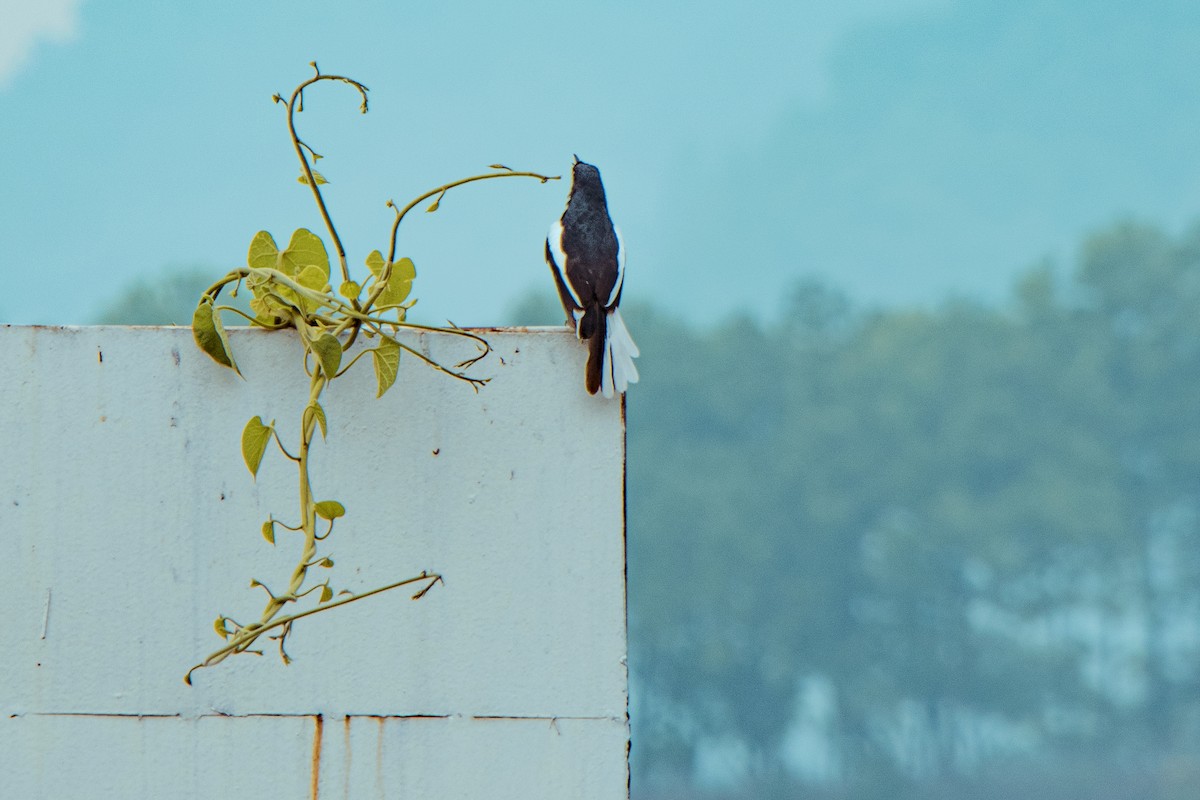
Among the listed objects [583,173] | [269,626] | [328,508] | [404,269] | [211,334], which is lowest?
[269,626]

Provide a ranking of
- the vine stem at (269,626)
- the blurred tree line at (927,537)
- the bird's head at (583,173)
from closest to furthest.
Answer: the vine stem at (269,626) → the bird's head at (583,173) → the blurred tree line at (927,537)

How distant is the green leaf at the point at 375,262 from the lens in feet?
7.25

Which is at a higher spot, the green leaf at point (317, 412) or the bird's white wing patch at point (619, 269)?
the bird's white wing patch at point (619, 269)

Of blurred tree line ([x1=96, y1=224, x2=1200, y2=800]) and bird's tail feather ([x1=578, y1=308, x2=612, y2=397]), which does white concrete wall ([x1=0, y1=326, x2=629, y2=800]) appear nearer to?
bird's tail feather ([x1=578, y1=308, x2=612, y2=397])

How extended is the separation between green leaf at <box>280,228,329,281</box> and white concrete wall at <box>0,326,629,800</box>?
150 mm

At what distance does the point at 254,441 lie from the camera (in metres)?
2.08

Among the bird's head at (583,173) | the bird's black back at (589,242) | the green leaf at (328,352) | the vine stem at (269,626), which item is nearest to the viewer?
the vine stem at (269,626)

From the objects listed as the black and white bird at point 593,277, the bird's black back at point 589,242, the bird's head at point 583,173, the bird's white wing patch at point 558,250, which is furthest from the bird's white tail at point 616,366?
the bird's head at point 583,173

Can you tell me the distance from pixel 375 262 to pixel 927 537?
48.1 meters

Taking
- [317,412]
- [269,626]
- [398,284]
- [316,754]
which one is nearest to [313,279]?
[398,284]

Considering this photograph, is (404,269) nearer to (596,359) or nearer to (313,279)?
(313,279)

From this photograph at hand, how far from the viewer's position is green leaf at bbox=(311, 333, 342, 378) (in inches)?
82.9

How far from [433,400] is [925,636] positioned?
46580mm

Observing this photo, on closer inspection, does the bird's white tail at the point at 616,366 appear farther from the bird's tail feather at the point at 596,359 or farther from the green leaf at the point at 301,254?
the green leaf at the point at 301,254
